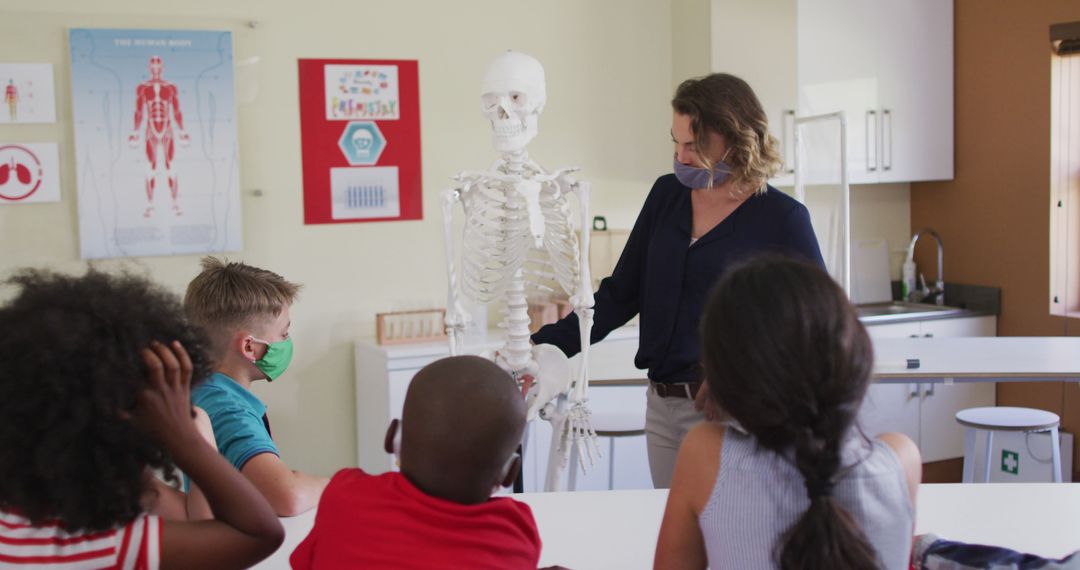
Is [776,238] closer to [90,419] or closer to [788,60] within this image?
[90,419]

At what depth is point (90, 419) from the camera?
1.21m

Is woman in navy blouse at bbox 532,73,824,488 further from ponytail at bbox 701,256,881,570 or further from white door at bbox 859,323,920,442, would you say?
white door at bbox 859,323,920,442

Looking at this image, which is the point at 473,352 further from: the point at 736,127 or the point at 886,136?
the point at 886,136

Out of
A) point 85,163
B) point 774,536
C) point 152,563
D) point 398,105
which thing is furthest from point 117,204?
point 774,536

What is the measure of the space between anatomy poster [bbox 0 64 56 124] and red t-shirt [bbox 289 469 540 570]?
3029mm

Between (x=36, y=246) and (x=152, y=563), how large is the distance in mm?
2938

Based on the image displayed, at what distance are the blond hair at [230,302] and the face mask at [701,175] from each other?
92 centimetres

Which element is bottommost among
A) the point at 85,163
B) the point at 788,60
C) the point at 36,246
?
the point at 36,246

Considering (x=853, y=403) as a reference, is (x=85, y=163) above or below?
above

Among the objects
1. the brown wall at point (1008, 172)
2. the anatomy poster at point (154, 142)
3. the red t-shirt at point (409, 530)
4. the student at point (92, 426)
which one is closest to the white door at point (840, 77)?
the brown wall at point (1008, 172)

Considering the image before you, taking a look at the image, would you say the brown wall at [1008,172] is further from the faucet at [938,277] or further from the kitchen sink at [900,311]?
the kitchen sink at [900,311]

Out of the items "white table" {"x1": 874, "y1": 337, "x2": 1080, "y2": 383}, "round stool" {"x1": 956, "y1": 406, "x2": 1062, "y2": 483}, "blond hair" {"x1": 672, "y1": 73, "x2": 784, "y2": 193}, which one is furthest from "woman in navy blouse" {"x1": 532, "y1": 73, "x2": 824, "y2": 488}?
"round stool" {"x1": 956, "y1": 406, "x2": 1062, "y2": 483}

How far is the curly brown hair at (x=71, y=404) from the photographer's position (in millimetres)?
1193

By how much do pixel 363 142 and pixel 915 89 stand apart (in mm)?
2505
